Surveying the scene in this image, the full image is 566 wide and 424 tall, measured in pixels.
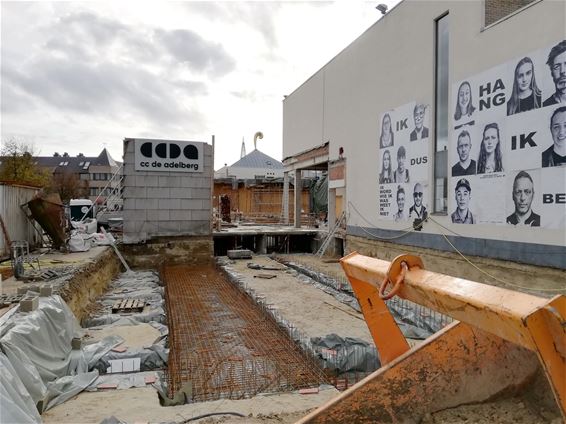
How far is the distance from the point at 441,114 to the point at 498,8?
10.5 ft

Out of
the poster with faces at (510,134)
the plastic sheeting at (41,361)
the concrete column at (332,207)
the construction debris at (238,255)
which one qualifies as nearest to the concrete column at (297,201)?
the concrete column at (332,207)

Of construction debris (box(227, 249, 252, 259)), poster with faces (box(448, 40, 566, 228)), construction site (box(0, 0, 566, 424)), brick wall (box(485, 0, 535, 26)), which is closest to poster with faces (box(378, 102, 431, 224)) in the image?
construction site (box(0, 0, 566, 424))

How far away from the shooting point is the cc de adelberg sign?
16891mm

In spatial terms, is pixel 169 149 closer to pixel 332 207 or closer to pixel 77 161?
pixel 332 207

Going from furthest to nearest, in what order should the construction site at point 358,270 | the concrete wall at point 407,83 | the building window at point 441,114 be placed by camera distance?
the building window at point 441,114
the concrete wall at point 407,83
the construction site at point 358,270

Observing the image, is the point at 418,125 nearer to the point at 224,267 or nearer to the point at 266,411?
the point at 224,267

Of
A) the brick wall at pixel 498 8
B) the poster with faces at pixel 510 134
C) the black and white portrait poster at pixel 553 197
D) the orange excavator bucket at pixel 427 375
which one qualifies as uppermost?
the brick wall at pixel 498 8

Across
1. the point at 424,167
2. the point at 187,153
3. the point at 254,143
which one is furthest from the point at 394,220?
the point at 254,143

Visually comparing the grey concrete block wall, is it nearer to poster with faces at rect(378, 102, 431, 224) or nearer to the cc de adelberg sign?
the cc de adelberg sign

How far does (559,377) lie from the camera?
1968 mm

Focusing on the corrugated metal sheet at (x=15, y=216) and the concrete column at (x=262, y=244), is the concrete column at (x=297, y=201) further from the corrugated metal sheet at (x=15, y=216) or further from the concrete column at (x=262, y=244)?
the corrugated metal sheet at (x=15, y=216)

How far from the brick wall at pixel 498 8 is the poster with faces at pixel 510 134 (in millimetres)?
1607

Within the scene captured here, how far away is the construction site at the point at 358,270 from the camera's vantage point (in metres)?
3.40

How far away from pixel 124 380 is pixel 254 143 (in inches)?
1968
